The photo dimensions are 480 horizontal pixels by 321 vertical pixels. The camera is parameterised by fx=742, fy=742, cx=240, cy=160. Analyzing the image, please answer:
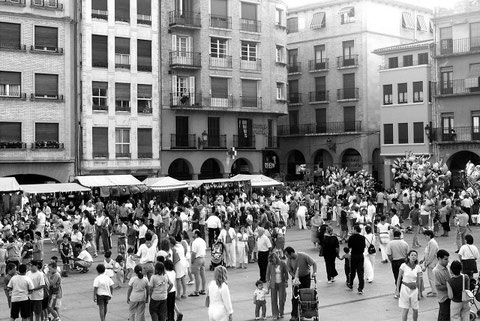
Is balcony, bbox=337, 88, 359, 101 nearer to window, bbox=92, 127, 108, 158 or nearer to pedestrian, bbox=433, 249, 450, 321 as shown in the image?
window, bbox=92, 127, 108, 158

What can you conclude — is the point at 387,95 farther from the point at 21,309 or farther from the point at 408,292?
the point at 21,309

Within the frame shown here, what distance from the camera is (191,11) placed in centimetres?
5303

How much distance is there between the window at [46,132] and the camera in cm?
4519

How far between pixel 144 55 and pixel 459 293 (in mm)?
39192

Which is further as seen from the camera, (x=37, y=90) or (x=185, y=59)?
(x=185, y=59)

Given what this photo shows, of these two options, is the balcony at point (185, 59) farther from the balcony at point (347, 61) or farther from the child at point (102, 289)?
the child at point (102, 289)

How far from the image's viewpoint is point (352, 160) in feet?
207

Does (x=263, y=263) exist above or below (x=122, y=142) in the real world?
below

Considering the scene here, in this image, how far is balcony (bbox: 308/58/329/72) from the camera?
63.8m

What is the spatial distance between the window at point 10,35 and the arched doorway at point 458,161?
31873mm

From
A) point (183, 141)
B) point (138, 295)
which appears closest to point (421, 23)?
point (183, 141)

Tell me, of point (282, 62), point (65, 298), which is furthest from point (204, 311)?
point (282, 62)

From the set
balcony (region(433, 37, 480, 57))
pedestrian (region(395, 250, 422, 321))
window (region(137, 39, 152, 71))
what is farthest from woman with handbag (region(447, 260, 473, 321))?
balcony (region(433, 37, 480, 57))

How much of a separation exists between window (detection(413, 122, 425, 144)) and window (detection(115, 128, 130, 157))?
884 inches
